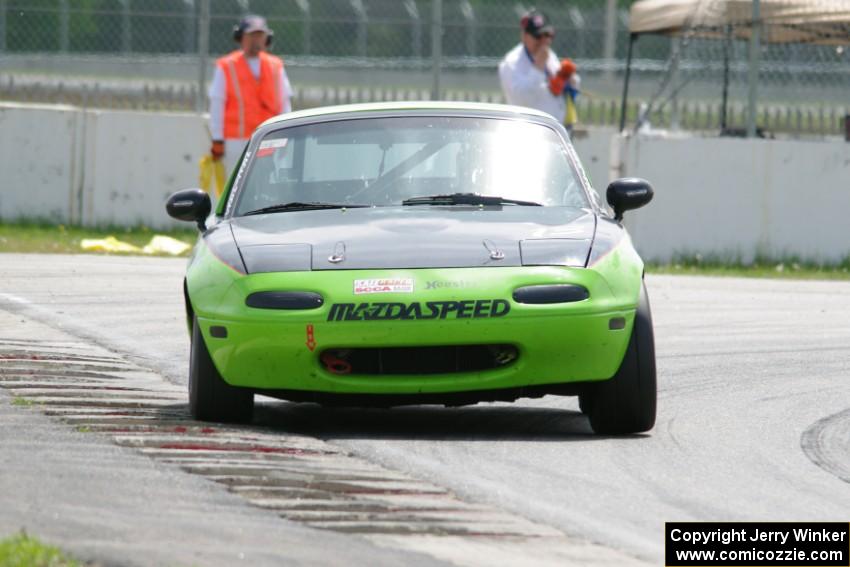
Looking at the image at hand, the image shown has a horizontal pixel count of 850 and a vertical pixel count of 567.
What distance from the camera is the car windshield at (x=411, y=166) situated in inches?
314

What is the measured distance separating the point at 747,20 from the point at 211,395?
37.4 feet

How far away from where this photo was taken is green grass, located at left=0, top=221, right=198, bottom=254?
15988mm

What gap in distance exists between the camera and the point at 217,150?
1548 centimetres

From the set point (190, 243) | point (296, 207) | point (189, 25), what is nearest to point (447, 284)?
point (296, 207)

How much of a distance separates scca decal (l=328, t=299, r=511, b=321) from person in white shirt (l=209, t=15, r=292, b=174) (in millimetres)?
8838

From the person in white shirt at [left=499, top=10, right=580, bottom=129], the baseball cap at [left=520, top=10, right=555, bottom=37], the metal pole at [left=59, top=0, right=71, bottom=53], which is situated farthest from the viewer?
the metal pole at [left=59, top=0, right=71, bottom=53]

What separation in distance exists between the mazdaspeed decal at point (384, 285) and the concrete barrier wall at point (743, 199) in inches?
388

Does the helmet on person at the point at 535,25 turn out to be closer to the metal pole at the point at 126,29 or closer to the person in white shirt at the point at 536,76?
the person in white shirt at the point at 536,76

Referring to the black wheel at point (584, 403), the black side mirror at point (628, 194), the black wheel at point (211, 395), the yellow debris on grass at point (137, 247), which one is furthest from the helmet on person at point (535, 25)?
the black wheel at point (211, 395)

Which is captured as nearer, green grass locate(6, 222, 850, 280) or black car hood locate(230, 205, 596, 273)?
black car hood locate(230, 205, 596, 273)

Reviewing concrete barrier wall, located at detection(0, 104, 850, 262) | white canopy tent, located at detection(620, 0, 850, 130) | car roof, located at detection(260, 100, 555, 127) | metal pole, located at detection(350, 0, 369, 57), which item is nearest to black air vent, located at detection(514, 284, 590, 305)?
car roof, located at detection(260, 100, 555, 127)

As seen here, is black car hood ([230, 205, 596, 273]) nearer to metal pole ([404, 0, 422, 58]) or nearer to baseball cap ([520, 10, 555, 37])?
baseball cap ([520, 10, 555, 37])

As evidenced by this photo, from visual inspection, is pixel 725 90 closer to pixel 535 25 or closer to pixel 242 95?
pixel 535 25

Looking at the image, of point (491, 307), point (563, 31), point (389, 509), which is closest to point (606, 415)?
point (491, 307)
